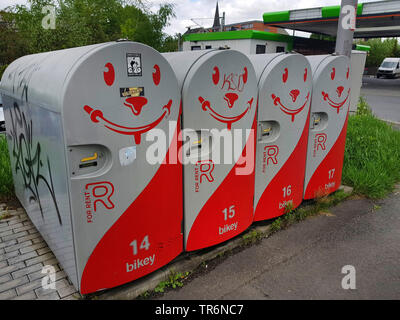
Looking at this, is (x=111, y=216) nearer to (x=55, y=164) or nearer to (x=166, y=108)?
(x=55, y=164)

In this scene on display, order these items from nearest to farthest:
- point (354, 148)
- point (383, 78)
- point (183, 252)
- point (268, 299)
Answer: point (268, 299)
point (183, 252)
point (354, 148)
point (383, 78)

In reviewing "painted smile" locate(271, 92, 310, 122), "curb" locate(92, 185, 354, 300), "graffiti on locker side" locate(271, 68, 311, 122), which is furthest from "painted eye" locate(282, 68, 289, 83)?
"curb" locate(92, 185, 354, 300)

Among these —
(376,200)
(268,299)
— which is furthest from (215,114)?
(376,200)

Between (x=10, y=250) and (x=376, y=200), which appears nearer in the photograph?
(x=10, y=250)

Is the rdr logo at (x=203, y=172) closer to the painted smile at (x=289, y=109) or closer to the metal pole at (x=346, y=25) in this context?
the painted smile at (x=289, y=109)

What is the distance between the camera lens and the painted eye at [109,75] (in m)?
2.21

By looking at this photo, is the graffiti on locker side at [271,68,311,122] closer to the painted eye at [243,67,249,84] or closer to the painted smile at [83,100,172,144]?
the painted eye at [243,67,249,84]

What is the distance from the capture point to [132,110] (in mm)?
2367

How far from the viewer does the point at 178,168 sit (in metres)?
2.77

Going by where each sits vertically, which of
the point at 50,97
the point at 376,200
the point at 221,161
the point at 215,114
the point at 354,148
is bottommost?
the point at 376,200

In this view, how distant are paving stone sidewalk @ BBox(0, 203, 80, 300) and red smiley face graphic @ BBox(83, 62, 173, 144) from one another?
129 cm

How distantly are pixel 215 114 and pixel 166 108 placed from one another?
507 mm

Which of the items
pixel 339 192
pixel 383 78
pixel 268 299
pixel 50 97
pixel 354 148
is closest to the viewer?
pixel 50 97

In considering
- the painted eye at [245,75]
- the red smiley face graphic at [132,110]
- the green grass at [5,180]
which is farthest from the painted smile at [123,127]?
the green grass at [5,180]
